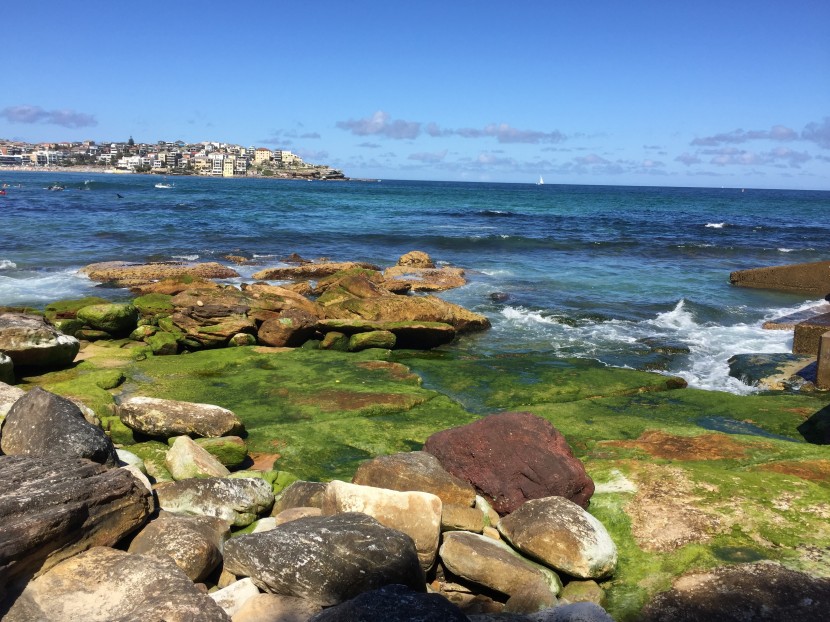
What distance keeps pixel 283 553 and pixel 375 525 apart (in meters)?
0.72

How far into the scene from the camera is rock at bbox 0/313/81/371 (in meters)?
10.6

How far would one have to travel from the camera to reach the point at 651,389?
11.9 metres

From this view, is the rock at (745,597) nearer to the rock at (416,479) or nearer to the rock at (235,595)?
Result: the rock at (416,479)

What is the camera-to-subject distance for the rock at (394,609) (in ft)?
12.8

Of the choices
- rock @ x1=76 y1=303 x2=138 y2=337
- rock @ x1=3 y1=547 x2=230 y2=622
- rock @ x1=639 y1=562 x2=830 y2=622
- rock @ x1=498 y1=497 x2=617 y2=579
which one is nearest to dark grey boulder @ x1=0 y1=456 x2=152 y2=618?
rock @ x1=3 y1=547 x2=230 y2=622

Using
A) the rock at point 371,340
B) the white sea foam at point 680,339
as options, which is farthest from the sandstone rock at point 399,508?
the white sea foam at point 680,339

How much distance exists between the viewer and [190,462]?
718 cm

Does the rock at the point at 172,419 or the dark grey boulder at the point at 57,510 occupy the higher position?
the dark grey boulder at the point at 57,510

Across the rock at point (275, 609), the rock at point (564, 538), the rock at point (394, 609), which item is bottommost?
the rock at point (275, 609)

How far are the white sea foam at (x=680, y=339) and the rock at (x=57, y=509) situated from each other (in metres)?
10.4

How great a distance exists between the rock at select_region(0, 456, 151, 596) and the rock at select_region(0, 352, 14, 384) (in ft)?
16.5

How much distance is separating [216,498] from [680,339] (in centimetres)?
1324

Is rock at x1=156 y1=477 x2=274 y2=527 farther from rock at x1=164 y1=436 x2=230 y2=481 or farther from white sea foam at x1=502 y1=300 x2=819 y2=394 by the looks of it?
white sea foam at x1=502 y1=300 x2=819 y2=394

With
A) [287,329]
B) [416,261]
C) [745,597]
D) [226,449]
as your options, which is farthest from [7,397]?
[416,261]
